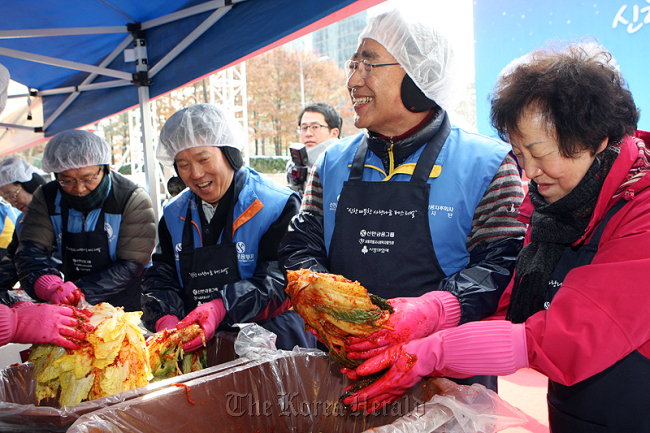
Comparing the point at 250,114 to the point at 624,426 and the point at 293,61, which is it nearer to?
the point at 293,61

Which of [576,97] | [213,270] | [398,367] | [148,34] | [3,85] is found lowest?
[398,367]

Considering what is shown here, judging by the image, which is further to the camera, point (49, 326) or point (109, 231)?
point (109, 231)

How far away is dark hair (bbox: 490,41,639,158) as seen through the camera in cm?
127

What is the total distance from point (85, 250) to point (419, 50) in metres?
2.64

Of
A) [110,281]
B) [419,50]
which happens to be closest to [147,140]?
[110,281]

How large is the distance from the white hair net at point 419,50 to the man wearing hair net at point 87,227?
7.25 ft

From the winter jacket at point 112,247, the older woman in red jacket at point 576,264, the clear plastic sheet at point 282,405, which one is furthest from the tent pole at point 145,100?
the older woman in red jacket at point 576,264

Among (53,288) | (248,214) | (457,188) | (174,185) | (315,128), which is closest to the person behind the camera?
(457,188)

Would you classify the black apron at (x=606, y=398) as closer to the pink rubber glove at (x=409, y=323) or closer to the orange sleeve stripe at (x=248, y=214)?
the pink rubber glove at (x=409, y=323)

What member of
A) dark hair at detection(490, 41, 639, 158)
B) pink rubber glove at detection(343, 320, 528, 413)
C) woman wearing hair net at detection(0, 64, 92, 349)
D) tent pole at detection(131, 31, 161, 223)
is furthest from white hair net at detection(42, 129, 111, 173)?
dark hair at detection(490, 41, 639, 158)

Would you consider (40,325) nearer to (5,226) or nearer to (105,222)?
(105,222)

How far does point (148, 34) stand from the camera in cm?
402

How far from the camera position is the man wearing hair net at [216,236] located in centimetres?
229

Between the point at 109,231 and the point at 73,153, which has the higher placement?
the point at 73,153
